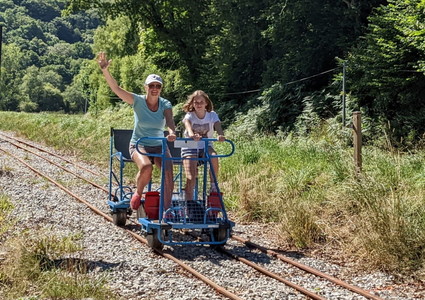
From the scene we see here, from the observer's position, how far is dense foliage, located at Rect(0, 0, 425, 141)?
18562 mm

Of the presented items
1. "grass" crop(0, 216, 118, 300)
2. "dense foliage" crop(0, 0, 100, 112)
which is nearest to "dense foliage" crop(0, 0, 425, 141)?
"grass" crop(0, 216, 118, 300)

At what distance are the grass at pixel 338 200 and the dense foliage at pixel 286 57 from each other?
1.84 metres

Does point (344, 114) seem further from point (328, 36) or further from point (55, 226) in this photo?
point (55, 226)

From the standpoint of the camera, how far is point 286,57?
2588cm

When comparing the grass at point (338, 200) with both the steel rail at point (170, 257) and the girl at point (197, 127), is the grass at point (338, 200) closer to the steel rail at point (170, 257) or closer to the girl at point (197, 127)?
the girl at point (197, 127)

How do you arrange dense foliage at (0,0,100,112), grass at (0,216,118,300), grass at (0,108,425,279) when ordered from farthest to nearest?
dense foliage at (0,0,100,112) → grass at (0,108,425,279) → grass at (0,216,118,300)

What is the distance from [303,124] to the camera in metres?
22.3

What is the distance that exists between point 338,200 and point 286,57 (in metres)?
17.1

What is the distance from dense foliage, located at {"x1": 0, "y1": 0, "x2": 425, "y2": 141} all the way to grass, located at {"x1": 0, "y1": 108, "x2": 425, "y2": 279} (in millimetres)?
1842

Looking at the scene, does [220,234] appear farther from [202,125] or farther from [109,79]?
[109,79]

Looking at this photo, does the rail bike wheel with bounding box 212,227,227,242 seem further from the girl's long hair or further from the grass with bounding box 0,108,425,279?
the girl's long hair

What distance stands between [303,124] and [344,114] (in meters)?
3.70

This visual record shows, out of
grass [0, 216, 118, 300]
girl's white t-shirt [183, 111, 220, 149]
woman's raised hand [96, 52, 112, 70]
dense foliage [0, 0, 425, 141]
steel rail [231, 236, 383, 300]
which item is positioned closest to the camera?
grass [0, 216, 118, 300]

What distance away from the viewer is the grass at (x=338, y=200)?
7.52 m
